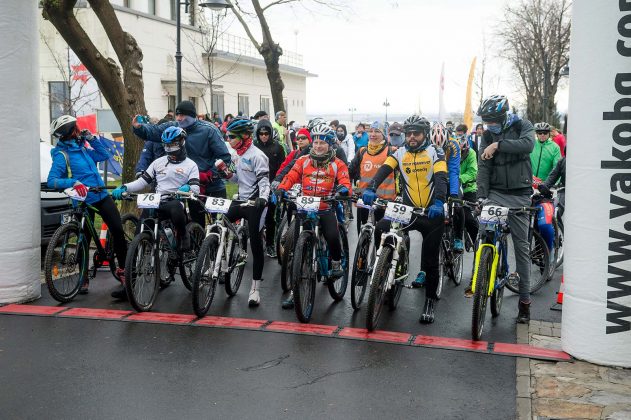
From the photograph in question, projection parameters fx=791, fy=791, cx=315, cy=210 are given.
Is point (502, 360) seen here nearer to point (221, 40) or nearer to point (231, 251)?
point (231, 251)

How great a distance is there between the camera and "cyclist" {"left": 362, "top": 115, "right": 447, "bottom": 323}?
798cm

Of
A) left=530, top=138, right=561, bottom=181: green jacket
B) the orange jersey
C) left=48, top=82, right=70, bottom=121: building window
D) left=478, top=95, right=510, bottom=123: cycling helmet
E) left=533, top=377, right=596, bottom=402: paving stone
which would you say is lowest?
left=533, top=377, right=596, bottom=402: paving stone

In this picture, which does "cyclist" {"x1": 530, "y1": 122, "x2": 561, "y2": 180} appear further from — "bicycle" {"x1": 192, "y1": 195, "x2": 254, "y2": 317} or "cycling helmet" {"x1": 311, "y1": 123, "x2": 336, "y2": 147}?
"bicycle" {"x1": 192, "y1": 195, "x2": 254, "y2": 317}

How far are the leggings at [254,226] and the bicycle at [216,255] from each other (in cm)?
11

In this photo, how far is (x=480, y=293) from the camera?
23.6 feet

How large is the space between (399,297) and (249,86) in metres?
39.1

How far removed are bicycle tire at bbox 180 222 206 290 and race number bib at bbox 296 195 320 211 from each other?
5.14 feet

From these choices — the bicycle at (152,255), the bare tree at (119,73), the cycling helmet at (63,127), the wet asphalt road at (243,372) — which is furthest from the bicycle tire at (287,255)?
the bare tree at (119,73)

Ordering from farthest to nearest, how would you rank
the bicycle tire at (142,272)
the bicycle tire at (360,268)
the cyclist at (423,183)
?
the bicycle tire at (360,268), the cyclist at (423,183), the bicycle tire at (142,272)

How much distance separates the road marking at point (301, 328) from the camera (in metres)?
7.02

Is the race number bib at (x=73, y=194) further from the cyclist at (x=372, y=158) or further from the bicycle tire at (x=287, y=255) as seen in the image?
the cyclist at (x=372, y=158)

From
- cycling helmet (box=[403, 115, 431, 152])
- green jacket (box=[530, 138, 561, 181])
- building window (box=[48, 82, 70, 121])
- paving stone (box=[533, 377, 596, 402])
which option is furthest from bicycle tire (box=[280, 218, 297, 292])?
building window (box=[48, 82, 70, 121])

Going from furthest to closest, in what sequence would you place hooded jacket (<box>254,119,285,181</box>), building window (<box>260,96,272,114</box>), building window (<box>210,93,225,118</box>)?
building window (<box>260,96,272,114</box>)
building window (<box>210,93,225,118</box>)
hooded jacket (<box>254,119,285,181</box>)

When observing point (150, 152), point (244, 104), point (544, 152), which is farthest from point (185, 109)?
point (244, 104)
